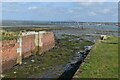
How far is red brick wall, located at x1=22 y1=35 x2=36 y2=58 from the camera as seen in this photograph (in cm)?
2856

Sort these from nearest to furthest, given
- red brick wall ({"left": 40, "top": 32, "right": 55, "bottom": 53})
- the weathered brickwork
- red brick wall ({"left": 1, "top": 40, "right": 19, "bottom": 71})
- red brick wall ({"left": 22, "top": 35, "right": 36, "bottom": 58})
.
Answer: red brick wall ({"left": 1, "top": 40, "right": 19, "bottom": 71}) → the weathered brickwork → red brick wall ({"left": 22, "top": 35, "right": 36, "bottom": 58}) → red brick wall ({"left": 40, "top": 32, "right": 55, "bottom": 53})

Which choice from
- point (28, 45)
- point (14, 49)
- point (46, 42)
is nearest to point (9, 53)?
point (14, 49)

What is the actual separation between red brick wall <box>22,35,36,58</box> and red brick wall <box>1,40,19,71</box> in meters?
2.63

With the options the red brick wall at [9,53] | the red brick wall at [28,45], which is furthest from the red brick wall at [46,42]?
the red brick wall at [9,53]

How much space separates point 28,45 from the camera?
98.9 ft

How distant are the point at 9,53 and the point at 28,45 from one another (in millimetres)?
6432

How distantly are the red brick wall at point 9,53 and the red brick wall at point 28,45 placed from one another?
2626mm

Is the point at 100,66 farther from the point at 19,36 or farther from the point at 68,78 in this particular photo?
the point at 19,36

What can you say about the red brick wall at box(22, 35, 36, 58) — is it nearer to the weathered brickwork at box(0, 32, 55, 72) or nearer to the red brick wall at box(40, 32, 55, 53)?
the weathered brickwork at box(0, 32, 55, 72)

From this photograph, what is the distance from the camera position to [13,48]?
980 inches

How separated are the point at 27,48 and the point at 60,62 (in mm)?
3942

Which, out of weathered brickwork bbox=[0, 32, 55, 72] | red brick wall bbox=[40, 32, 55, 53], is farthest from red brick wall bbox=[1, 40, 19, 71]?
red brick wall bbox=[40, 32, 55, 53]

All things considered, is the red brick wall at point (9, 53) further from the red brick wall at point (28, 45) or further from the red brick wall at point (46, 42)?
the red brick wall at point (46, 42)

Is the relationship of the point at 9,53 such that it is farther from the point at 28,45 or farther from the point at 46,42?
the point at 46,42
